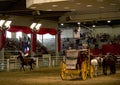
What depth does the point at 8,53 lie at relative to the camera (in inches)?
1302

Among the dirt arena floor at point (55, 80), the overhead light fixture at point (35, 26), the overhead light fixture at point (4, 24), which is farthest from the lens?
the overhead light fixture at point (35, 26)

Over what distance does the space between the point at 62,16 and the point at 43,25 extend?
214cm

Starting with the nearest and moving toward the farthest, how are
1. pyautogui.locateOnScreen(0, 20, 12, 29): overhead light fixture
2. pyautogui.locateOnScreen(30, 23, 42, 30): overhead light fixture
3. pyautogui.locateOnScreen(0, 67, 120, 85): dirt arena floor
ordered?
1. pyautogui.locateOnScreen(0, 67, 120, 85): dirt arena floor
2. pyautogui.locateOnScreen(0, 20, 12, 29): overhead light fixture
3. pyautogui.locateOnScreen(30, 23, 42, 30): overhead light fixture

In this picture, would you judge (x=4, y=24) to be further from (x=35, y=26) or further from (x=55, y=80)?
(x=55, y=80)

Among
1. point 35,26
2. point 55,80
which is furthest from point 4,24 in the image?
point 55,80

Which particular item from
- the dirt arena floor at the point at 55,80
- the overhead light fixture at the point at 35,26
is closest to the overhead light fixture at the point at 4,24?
the overhead light fixture at the point at 35,26

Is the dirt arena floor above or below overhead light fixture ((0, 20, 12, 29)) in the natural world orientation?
below

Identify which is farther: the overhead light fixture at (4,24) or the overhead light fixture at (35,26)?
the overhead light fixture at (35,26)

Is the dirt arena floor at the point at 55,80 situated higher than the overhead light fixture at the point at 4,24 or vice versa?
the overhead light fixture at the point at 4,24

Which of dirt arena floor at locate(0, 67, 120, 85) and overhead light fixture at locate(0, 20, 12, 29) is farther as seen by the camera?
overhead light fixture at locate(0, 20, 12, 29)

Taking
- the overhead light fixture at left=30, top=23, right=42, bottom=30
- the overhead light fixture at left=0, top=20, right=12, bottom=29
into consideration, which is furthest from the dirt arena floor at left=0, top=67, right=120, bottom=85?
the overhead light fixture at left=30, top=23, right=42, bottom=30

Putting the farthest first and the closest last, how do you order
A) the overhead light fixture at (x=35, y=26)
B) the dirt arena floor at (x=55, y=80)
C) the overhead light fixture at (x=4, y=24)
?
the overhead light fixture at (x=35, y=26) → the overhead light fixture at (x=4, y=24) → the dirt arena floor at (x=55, y=80)

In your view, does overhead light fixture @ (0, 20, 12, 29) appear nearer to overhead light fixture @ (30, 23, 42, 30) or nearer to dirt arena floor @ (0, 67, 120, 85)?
overhead light fixture @ (30, 23, 42, 30)

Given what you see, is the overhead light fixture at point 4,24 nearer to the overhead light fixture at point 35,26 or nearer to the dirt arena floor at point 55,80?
the overhead light fixture at point 35,26
